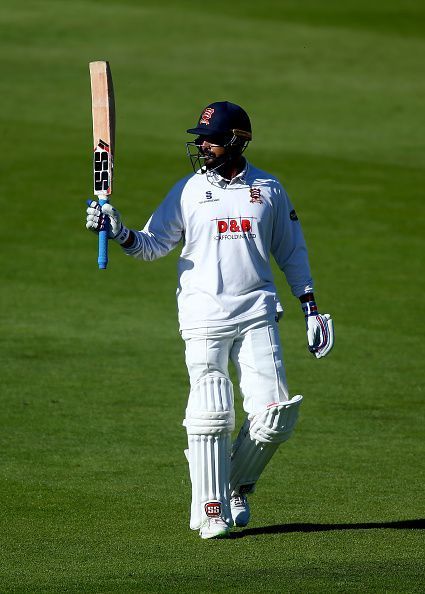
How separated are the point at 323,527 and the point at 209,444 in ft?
2.48

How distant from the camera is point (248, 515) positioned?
6.80m

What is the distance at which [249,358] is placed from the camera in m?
6.62

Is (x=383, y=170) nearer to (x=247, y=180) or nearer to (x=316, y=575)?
(x=247, y=180)

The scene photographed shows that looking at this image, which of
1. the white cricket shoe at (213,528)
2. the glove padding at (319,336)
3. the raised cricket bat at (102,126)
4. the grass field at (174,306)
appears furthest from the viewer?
the raised cricket bat at (102,126)

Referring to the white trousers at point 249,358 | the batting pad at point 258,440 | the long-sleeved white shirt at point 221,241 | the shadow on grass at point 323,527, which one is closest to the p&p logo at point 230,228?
the long-sleeved white shirt at point 221,241

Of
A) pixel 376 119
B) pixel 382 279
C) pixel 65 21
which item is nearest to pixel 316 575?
pixel 382 279

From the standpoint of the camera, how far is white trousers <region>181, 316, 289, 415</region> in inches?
259

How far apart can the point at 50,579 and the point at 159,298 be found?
760cm

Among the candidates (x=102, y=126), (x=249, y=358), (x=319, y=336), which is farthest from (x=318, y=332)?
(x=102, y=126)

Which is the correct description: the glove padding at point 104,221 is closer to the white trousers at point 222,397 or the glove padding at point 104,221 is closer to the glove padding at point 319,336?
the white trousers at point 222,397

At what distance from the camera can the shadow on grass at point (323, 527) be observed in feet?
21.8

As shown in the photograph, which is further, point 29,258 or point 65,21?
point 65,21

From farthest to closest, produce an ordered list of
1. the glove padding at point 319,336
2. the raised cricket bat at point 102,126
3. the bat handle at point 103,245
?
the raised cricket bat at point 102,126, the glove padding at point 319,336, the bat handle at point 103,245

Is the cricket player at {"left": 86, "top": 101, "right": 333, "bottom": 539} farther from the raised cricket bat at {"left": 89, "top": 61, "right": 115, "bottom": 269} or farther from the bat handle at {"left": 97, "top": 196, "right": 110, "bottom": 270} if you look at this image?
the raised cricket bat at {"left": 89, "top": 61, "right": 115, "bottom": 269}
